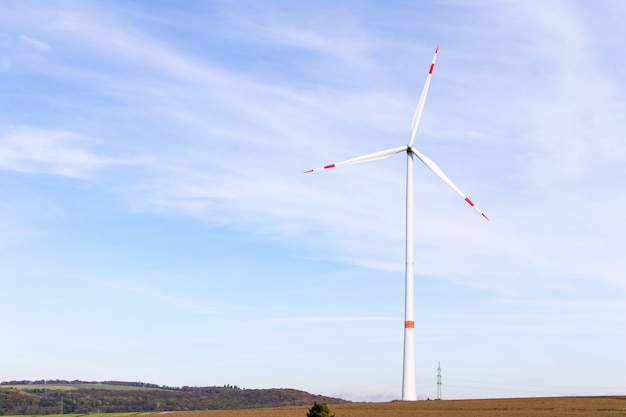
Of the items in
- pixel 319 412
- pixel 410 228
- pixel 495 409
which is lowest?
pixel 495 409

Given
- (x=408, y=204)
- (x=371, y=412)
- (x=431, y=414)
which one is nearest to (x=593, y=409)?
(x=431, y=414)

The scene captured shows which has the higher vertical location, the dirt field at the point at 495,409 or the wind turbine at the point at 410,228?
the wind turbine at the point at 410,228

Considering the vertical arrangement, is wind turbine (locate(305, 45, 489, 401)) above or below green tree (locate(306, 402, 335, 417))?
above

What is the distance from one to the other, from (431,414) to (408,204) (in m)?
28.3

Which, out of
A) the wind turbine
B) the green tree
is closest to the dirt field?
the wind turbine

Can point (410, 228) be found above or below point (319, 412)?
above

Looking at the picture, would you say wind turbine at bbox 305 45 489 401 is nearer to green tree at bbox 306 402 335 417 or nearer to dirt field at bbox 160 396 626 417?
dirt field at bbox 160 396 626 417

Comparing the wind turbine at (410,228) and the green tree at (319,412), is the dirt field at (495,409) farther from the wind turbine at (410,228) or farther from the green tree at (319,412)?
the green tree at (319,412)

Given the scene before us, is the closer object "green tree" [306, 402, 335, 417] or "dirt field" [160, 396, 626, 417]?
"green tree" [306, 402, 335, 417]

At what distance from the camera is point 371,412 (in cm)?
10375

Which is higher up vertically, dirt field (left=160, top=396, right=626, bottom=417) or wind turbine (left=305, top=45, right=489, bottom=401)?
wind turbine (left=305, top=45, right=489, bottom=401)

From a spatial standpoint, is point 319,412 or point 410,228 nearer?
point 319,412

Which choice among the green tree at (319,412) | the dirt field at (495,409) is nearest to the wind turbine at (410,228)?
the dirt field at (495,409)

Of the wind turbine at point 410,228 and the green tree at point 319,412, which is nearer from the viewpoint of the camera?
the green tree at point 319,412
